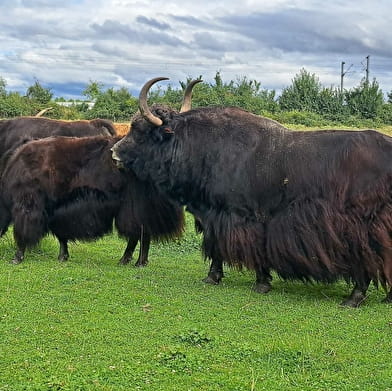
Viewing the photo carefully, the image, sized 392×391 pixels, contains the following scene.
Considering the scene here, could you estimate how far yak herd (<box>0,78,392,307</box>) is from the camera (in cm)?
604

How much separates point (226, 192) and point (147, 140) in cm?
127

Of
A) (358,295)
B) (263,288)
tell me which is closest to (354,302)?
(358,295)

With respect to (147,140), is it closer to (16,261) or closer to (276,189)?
(276,189)

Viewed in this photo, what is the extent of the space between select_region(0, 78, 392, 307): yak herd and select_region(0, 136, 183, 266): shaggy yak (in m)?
0.01

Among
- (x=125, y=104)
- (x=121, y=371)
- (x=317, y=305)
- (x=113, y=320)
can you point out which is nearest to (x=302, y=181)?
(x=317, y=305)

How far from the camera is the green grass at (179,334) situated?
13.6 feet

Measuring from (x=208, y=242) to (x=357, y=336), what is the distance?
7.28ft

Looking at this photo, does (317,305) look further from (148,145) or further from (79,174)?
(79,174)

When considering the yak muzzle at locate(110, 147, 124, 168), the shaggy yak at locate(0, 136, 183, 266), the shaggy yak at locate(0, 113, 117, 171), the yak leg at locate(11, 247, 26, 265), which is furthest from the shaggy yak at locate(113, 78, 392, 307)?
the shaggy yak at locate(0, 113, 117, 171)

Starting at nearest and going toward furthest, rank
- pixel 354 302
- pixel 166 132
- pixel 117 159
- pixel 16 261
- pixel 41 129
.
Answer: pixel 354 302, pixel 166 132, pixel 117 159, pixel 16 261, pixel 41 129

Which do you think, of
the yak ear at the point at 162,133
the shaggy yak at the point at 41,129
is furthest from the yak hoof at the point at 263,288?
the shaggy yak at the point at 41,129

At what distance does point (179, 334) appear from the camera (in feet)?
16.2

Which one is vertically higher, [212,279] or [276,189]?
[276,189]

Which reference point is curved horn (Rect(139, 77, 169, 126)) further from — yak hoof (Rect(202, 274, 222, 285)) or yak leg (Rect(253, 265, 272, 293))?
yak leg (Rect(253, 265, 272, 293))
